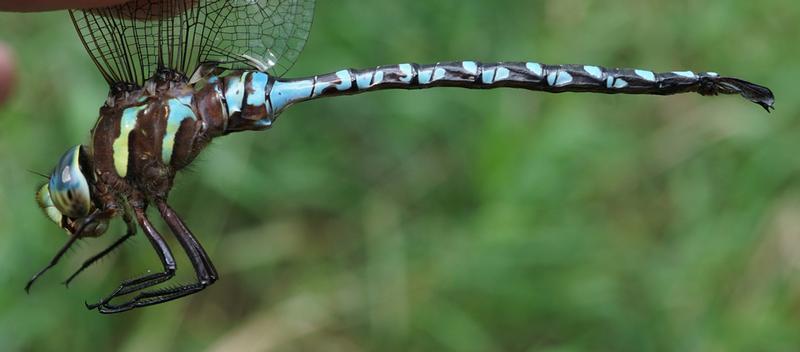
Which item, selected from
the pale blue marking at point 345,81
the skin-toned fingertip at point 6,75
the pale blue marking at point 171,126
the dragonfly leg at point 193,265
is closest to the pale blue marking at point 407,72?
the pale blue marking at point 345,81

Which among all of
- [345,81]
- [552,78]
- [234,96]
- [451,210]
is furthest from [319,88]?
[451,210]

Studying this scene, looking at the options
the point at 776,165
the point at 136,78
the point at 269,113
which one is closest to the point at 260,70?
the point at 269,113

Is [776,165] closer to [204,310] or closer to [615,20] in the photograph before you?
[615,20]

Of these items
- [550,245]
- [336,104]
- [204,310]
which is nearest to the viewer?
[550,245]

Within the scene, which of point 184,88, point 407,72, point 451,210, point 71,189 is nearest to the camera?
point 71,189

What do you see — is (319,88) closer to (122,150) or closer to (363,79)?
(363,79)
